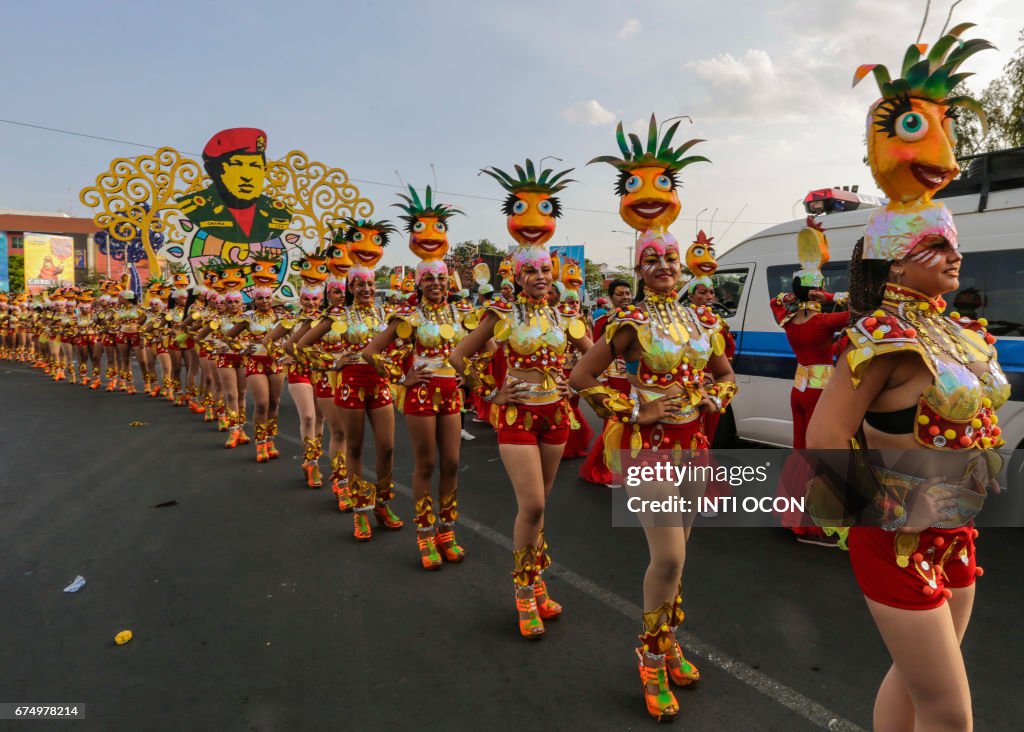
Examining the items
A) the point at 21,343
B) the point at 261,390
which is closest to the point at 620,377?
the point at 261,390

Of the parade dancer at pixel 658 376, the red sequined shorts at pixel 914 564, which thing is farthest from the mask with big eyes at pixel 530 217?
the red sequined shorts at pixel 914 564

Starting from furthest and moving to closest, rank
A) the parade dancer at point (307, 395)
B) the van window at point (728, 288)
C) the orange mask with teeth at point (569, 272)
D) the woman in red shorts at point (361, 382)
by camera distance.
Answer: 1. the orange mask with teeth at point (569, 272)
2. the van window at point (728, 288)
3. the parade dancer at point (307, 395)
4. the woman in red shorts at point (361, 382)

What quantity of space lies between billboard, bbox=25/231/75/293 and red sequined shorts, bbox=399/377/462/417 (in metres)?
58.5

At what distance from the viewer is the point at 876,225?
1918 mm

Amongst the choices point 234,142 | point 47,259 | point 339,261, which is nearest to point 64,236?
point 47,259

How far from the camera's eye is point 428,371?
429 cm

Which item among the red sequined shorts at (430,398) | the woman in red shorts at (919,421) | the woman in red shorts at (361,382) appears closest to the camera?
the woman in red shorts at (919,421)

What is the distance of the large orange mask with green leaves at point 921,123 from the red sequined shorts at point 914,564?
40.7 inches

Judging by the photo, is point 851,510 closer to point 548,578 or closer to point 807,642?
point 807,642

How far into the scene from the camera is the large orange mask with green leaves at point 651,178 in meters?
2.95

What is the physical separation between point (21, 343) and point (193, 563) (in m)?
27.6

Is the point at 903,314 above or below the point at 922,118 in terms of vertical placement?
below

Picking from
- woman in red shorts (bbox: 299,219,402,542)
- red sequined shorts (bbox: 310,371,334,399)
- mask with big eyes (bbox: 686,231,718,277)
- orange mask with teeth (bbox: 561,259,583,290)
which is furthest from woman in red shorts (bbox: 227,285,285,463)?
mask with big eyes (bbox: 686,231,718,277)

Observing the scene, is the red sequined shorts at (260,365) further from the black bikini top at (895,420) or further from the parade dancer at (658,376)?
the black bikini top at (895,420)
